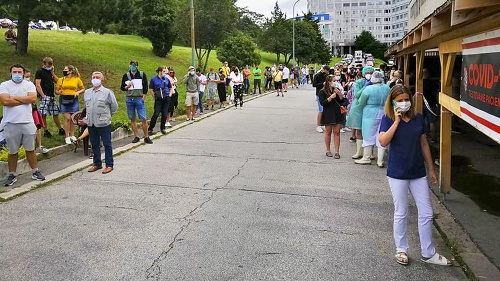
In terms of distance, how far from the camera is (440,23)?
638 cm

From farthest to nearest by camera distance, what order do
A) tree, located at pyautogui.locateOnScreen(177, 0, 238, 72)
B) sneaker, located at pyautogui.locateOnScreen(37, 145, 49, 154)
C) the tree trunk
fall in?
tree, located at pyautogui.locateOnScreen(177, 0, 238, 72) → the tree trunk → sneaker, located at pyautogui.locateOnScreen(37, 145, 49, 154)

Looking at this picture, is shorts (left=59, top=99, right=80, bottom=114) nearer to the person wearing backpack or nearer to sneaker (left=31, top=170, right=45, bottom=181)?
the person wearing backpack

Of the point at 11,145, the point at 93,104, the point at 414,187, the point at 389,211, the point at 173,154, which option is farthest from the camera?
the point at 173,154

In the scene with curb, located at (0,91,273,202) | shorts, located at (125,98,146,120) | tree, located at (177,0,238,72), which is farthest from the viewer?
tree, located at (177,0,238,72)

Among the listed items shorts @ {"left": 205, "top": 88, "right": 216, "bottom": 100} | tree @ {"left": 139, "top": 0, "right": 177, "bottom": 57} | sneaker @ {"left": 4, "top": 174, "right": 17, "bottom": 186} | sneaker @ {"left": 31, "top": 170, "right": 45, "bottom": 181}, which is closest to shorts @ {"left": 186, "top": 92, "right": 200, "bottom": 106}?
shorts @ {"left": 205, "top": 88, "right": 216, "bottom": 100}

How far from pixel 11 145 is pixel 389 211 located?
5.42 m

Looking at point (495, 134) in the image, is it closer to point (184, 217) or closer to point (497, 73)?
point (497, 73)

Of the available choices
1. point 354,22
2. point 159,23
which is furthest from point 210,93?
point 354,22

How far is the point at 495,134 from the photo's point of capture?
3.76m

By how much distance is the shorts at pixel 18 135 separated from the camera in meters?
6.88

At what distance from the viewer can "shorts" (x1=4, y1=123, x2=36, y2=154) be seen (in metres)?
6.88

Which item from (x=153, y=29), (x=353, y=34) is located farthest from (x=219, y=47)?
(x=353, y=34)

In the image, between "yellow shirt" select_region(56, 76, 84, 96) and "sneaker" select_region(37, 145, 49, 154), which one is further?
"yellow shirt" select_region(56, 76, 84, 96)

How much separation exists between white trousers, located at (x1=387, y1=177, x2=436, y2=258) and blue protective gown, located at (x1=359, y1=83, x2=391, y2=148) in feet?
13.0
